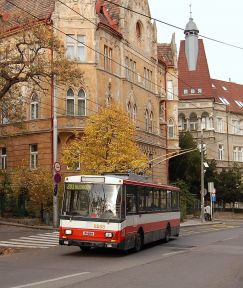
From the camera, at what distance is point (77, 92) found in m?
39.8

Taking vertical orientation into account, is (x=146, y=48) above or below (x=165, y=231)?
above

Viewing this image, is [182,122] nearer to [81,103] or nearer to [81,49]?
[81,49]

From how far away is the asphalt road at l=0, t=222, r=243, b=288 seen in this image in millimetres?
11844

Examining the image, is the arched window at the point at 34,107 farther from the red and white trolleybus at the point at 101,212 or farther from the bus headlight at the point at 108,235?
the bus headlight at the point at 108,235

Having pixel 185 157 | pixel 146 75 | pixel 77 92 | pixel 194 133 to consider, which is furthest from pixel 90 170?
pixel 194 133

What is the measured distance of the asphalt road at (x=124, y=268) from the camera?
11.8 metres

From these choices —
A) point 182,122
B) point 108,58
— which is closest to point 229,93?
point 182,122

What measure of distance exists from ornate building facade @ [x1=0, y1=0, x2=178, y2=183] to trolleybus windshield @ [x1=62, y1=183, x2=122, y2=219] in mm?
17706

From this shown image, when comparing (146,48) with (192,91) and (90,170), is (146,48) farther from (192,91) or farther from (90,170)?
(192,91)

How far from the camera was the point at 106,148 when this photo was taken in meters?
33.8

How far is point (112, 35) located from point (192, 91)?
3348cm

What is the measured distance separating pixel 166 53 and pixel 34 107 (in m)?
20.1

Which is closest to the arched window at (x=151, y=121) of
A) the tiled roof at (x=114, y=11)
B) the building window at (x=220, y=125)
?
the tiled roof at (x=114, y=11)

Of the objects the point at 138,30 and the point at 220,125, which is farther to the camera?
the point at 220,125
